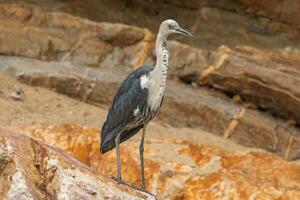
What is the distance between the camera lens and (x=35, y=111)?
43.3 ft

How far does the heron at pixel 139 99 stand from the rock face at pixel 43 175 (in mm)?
1108

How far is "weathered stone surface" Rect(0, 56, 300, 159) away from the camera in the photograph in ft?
43.8

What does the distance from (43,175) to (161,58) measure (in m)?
2.22

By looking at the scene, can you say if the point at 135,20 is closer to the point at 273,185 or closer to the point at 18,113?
the point at 18,113

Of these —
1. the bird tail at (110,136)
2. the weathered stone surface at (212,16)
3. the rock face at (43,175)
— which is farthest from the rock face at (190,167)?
the weathered stone surface at (212,16)

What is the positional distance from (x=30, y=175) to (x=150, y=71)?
91.5 inches

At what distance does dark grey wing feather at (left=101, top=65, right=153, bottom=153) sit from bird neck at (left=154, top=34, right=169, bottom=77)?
14cm

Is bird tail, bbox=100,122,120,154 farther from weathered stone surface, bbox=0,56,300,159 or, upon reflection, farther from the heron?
weathered stone surface, bbox=0,56,300,159

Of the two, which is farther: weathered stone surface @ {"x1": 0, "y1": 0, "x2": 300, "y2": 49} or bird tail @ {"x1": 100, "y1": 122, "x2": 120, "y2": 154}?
weathered stone surface @ {"x1": 0, "y1": 0, "x2": 300, "y2": 49}

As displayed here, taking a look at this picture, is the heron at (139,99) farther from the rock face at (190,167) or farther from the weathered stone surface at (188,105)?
the weathered stone surface at (188,105)

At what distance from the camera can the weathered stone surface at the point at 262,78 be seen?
13.3 m

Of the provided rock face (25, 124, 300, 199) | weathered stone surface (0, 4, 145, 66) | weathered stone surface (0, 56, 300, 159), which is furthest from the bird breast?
weathered stone surface (0, 4, 145, 66)

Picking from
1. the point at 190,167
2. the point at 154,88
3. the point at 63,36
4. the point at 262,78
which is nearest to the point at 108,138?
the point at 154,88

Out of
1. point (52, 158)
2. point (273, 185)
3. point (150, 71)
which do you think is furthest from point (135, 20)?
point (52, 158)
